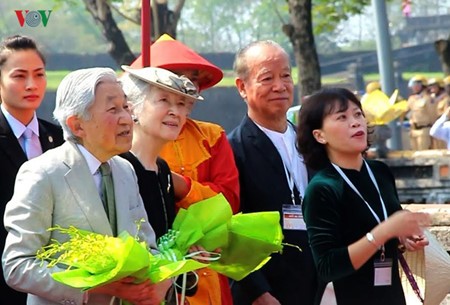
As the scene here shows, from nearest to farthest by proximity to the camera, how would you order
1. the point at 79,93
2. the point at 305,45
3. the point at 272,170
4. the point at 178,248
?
the point at 79,93, the point at 178,248, the point at 272,170, the point at 305,45

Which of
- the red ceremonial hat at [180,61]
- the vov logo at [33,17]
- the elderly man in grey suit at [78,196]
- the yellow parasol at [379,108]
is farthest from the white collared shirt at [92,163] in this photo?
the yellow parasol at [379,108]

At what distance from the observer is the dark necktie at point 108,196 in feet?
13.6

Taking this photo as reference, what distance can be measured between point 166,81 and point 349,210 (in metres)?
0.85

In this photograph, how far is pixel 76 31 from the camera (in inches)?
1240

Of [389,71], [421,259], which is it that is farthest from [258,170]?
[389,71]

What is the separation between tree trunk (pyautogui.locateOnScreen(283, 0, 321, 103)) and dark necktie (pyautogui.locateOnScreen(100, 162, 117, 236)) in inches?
609

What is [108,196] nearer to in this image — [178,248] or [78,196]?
[78,196]

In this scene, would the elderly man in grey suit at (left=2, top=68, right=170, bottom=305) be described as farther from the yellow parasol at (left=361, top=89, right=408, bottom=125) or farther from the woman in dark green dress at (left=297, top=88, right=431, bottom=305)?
the yellow parasol at (left=361, top=89, right=408, bottom=125)

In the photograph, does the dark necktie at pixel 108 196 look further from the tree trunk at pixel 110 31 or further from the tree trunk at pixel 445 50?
the tree trunk at pixel 445 50

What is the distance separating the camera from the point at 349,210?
464 cm

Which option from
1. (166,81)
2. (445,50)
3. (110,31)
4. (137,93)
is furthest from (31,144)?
(445,50)

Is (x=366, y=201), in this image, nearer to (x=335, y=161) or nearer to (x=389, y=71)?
(x=335, y=161)

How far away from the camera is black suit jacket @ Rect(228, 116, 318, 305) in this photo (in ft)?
Answer: 18.2

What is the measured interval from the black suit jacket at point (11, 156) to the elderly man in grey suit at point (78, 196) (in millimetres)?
859
